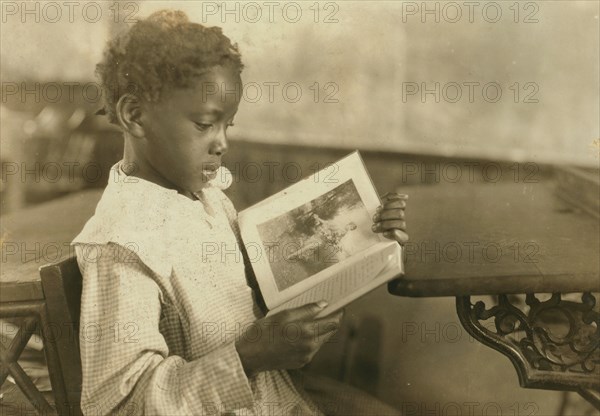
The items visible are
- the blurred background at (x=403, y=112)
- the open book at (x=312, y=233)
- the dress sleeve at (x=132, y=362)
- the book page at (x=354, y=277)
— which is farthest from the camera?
the blurred background at (x=403, y=112)

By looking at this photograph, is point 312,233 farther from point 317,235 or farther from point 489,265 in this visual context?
point 489,265

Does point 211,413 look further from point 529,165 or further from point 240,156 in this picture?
point 529,165

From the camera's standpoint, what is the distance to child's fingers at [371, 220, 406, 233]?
100 centimetres

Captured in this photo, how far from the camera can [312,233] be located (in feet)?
3.40

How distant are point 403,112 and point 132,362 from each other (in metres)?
1.59

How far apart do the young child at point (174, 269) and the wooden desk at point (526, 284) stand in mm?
126

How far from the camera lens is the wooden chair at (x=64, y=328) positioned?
807 millimetres

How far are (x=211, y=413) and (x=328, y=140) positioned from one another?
143cm

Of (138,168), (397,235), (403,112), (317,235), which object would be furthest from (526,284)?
(403,112)

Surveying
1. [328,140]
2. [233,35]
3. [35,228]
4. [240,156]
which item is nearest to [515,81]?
[328,140]

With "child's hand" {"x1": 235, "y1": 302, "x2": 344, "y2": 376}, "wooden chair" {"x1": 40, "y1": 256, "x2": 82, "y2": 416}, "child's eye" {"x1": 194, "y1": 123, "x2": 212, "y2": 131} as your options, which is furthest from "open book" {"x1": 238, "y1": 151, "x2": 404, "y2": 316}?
"wooden chair" {"x1": 40, "y1": 256, "x2": 82, "y2": 416}

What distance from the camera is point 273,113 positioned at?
199cm

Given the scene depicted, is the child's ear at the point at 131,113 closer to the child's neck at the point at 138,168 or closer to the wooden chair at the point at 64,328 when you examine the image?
the child's neck at the point at 138,168

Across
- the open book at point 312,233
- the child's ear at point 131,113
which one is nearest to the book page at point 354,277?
the open book at point 312,233
